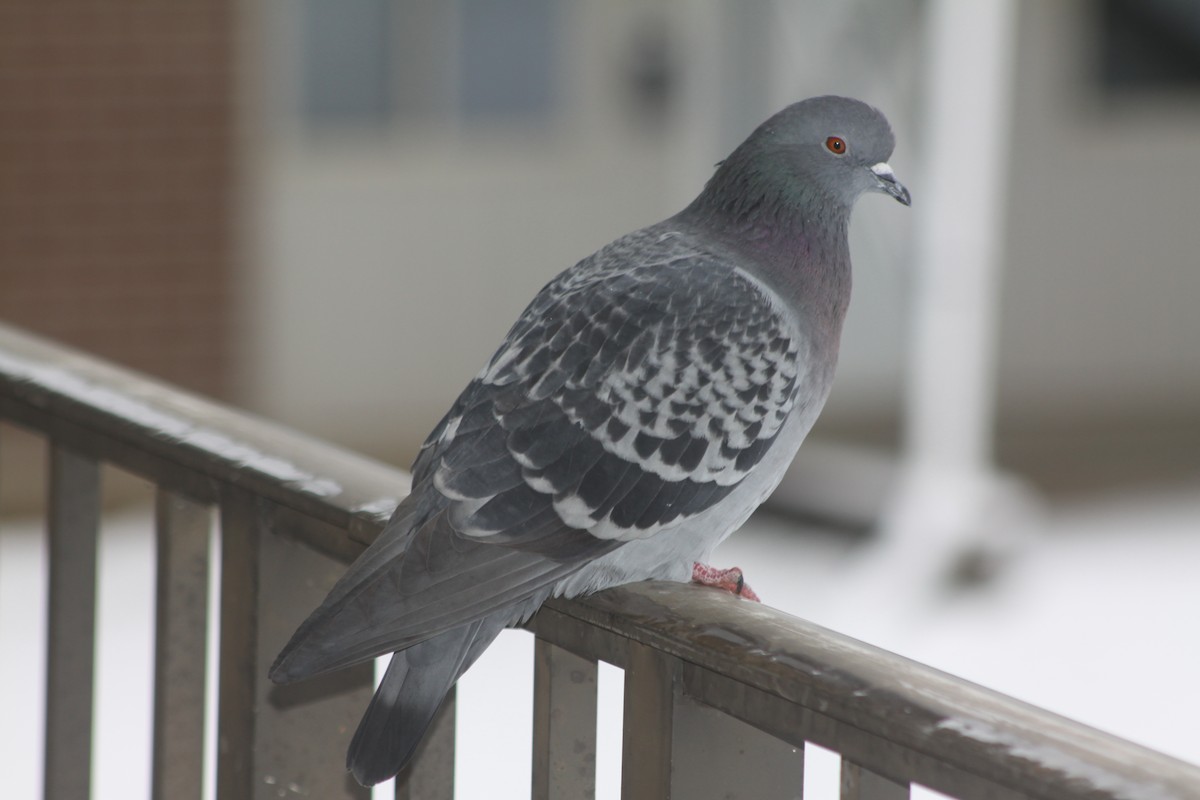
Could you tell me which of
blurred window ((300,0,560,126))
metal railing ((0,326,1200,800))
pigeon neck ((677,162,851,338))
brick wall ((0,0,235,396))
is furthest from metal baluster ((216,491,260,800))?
blurred window ((300,0,560,126))

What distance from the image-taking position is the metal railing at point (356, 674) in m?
1.12

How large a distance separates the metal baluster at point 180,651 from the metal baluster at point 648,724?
0.62 metres

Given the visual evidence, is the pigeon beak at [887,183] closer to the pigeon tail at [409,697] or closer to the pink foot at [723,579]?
the pink foot at [723,579]

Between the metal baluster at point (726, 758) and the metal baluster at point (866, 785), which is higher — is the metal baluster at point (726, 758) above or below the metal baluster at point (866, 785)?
below

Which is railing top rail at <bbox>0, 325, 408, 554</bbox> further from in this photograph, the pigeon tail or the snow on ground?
the snow on ground

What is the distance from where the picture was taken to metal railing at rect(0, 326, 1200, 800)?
3.66 ft

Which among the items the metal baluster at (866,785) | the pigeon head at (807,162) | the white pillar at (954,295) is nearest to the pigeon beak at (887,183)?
the pigeon head at (807,162)

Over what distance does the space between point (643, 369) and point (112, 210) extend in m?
5.98

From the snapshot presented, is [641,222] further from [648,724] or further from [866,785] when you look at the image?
[866,785]

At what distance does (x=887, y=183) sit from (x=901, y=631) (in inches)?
148

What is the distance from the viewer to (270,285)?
7.76 m

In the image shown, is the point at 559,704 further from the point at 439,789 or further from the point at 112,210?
the point at 112,210

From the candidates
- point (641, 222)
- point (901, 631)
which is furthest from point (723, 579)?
point (641, 222)

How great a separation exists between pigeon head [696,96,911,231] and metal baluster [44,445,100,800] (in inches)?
33.9
